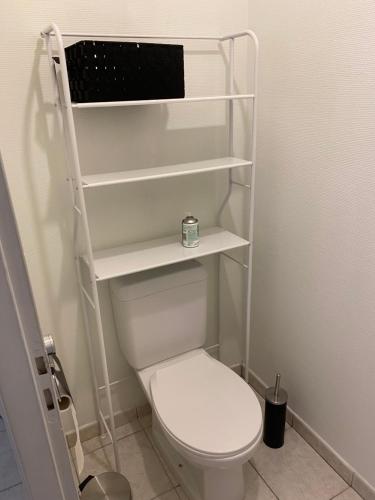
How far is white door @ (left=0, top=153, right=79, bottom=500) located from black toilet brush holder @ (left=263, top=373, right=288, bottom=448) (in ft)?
4.02

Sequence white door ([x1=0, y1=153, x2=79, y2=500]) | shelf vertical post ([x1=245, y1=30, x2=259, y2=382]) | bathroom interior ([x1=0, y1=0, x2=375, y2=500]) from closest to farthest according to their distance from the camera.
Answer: white door ([x1=0, y1=153, x2=79, y2=500])
bathroom interior ([x1=0, y1=0, x2=375, y2=500])
shelf vertical post ([x1=245, y1=30, x2=259, y2=382])

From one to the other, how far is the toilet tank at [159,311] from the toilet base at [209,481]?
45 centimetres

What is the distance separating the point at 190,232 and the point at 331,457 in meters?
1.13

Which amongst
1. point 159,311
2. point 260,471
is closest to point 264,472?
point 260,471

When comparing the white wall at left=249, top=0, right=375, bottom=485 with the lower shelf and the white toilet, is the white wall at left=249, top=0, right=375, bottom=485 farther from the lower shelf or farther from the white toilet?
the white toilet

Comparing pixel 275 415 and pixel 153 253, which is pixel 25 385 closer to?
pixel 153 253

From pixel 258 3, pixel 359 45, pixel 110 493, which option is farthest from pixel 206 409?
pixel 258 3

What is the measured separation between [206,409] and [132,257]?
63cm

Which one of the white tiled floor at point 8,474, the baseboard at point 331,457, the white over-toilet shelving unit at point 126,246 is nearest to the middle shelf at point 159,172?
the white over-toilet shelving unit at point 126,246

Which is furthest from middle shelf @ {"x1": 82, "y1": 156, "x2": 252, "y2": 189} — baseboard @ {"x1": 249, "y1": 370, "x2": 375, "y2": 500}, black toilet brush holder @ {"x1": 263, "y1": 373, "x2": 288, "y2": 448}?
baseboard @ {"x1": 249, "y1": 370, "x2": 375, "y2": 500}

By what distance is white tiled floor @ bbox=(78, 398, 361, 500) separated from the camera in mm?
1575

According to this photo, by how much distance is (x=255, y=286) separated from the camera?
1.93 m

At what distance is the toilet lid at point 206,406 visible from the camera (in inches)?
51.3

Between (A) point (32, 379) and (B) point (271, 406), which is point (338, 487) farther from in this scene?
(A) point (32, 379)
